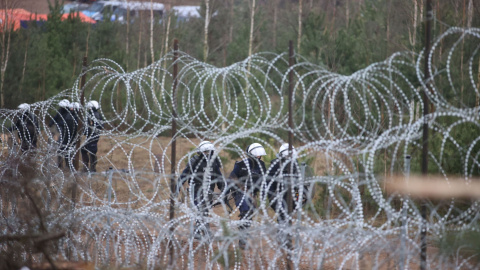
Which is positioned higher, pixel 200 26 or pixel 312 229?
pixel 200 26

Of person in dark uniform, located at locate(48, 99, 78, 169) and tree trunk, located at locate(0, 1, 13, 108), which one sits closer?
person in dark uniform, located at locate(48, 99, 78, 169)

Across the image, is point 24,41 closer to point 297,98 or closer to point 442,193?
point 297,98

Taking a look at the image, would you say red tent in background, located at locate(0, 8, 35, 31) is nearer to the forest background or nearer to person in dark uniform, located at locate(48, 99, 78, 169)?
the forest background

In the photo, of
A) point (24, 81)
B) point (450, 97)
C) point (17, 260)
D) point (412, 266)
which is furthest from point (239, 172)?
point (24, 81)

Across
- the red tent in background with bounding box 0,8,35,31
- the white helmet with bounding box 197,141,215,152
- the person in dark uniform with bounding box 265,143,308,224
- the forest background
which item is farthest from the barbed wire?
the red tent in background with bounding box 0,8,35,31

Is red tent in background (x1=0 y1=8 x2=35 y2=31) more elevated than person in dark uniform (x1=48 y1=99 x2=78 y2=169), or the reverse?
red tent in background (x1=0 y1=8 x2=35 y2=31)

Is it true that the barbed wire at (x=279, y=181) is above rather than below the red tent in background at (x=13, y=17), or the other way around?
below

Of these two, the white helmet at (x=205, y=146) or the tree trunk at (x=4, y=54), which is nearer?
the white helmet at (x=205, y=146)

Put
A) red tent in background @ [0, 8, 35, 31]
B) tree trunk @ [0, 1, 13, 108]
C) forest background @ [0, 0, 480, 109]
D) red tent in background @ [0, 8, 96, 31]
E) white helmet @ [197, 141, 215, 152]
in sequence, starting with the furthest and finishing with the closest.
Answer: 1. red tent in background @ [0, 8, 96, 31]
2. red tent in background @ [0, 8, 35, 31]
3. tree trunk @ [0, 1, 13, 108]
4. forest background @ [0, 0, 480, 109]
5. white helmet @ [197, 141, 215, 152]

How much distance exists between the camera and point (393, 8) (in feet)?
65.7

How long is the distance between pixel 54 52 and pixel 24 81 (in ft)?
6.93

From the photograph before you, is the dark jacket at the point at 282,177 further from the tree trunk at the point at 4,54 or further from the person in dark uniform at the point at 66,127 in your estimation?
the tree trunk at the point at 4,54

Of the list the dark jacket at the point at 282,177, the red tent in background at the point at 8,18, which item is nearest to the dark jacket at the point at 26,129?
the dark jacket at the point at 282,177

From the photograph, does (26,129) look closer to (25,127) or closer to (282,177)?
(25,127)
